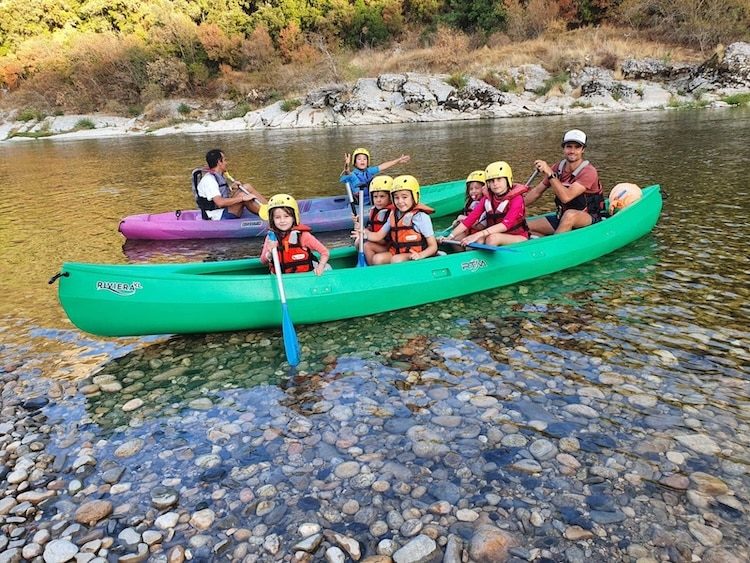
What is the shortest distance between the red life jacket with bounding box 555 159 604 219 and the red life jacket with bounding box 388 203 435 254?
7.77 ft

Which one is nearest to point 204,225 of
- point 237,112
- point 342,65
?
point 237,112

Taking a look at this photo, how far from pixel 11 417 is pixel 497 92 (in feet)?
122

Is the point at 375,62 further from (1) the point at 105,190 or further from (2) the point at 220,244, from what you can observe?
(2) the point at 220,244

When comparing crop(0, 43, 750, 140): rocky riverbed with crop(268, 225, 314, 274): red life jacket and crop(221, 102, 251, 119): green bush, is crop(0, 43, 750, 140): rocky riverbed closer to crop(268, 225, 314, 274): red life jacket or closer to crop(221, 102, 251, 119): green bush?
crop(221, 102, 251, 119): green bush

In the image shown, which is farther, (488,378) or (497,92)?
(497,92)

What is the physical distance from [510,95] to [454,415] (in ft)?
120

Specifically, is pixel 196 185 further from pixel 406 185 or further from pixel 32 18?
pixel 32 18

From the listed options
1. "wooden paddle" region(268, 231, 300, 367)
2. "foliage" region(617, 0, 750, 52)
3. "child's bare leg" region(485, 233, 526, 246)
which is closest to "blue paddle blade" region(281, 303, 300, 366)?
"wooden paddle" region(268, 231, 300, 367)

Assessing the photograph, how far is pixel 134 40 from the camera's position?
58062mm

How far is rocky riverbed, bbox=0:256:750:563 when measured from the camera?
341 centimetres

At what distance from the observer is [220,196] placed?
1099cm

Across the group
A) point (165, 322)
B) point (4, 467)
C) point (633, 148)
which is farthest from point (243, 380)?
point (633, 148)

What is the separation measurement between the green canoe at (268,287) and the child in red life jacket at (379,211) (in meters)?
0.29

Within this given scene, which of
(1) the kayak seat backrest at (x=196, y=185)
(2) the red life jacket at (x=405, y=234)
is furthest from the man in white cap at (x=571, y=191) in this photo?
(1) the kayak seat backrest at (x=196, y=185)
